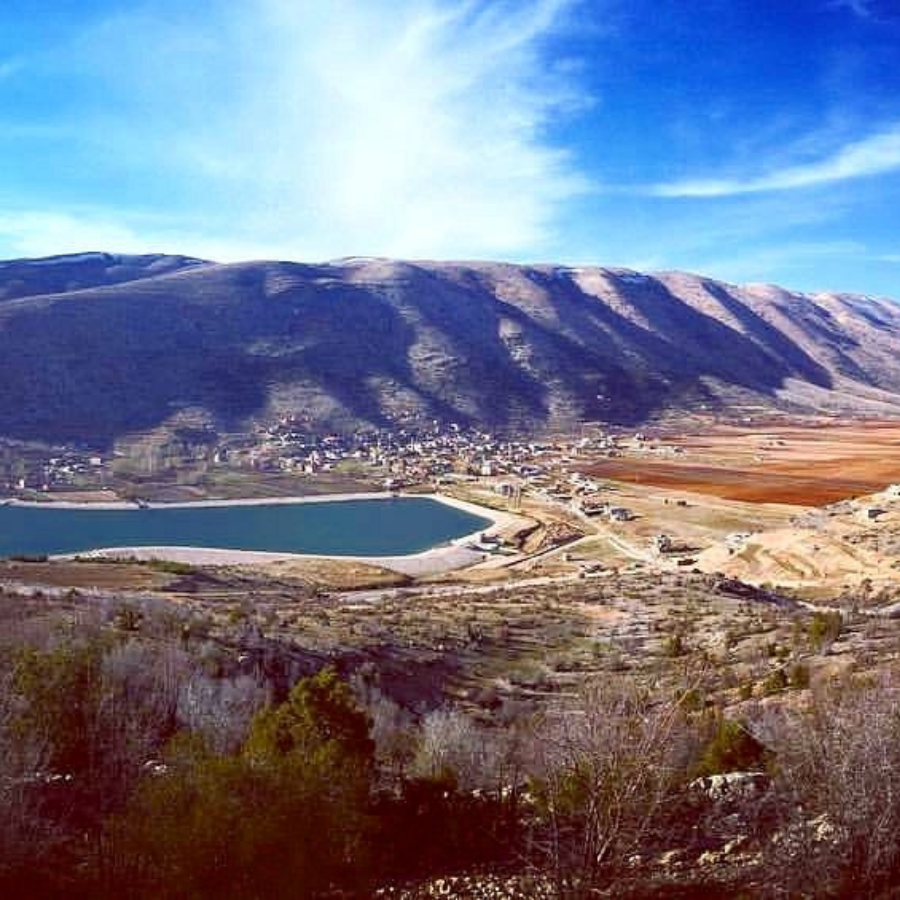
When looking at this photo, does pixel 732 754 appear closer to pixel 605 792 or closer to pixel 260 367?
pixel 605 792

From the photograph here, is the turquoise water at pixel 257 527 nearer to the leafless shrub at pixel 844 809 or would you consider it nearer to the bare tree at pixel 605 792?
the leafless shrub at pixel 844 809

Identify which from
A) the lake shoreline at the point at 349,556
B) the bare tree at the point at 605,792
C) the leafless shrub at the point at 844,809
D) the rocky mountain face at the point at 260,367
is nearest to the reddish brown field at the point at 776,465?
the lake shoreline at the point at 349,556

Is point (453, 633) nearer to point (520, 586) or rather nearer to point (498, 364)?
point (520, 586)

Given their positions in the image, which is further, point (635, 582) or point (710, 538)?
point (710, 538)

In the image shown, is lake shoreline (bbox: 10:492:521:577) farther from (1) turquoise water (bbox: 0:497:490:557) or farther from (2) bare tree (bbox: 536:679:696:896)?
(2) bare tree (bbox: 536:679:696:896)

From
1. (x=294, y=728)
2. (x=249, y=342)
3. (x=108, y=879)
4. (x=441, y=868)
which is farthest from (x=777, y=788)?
(x=249, y=342)

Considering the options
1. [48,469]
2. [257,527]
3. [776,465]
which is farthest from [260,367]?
[776,465]

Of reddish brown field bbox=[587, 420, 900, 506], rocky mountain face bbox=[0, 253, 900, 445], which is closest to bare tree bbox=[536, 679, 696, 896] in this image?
reddish brown field bbox=[587, 420, 900, 506]
